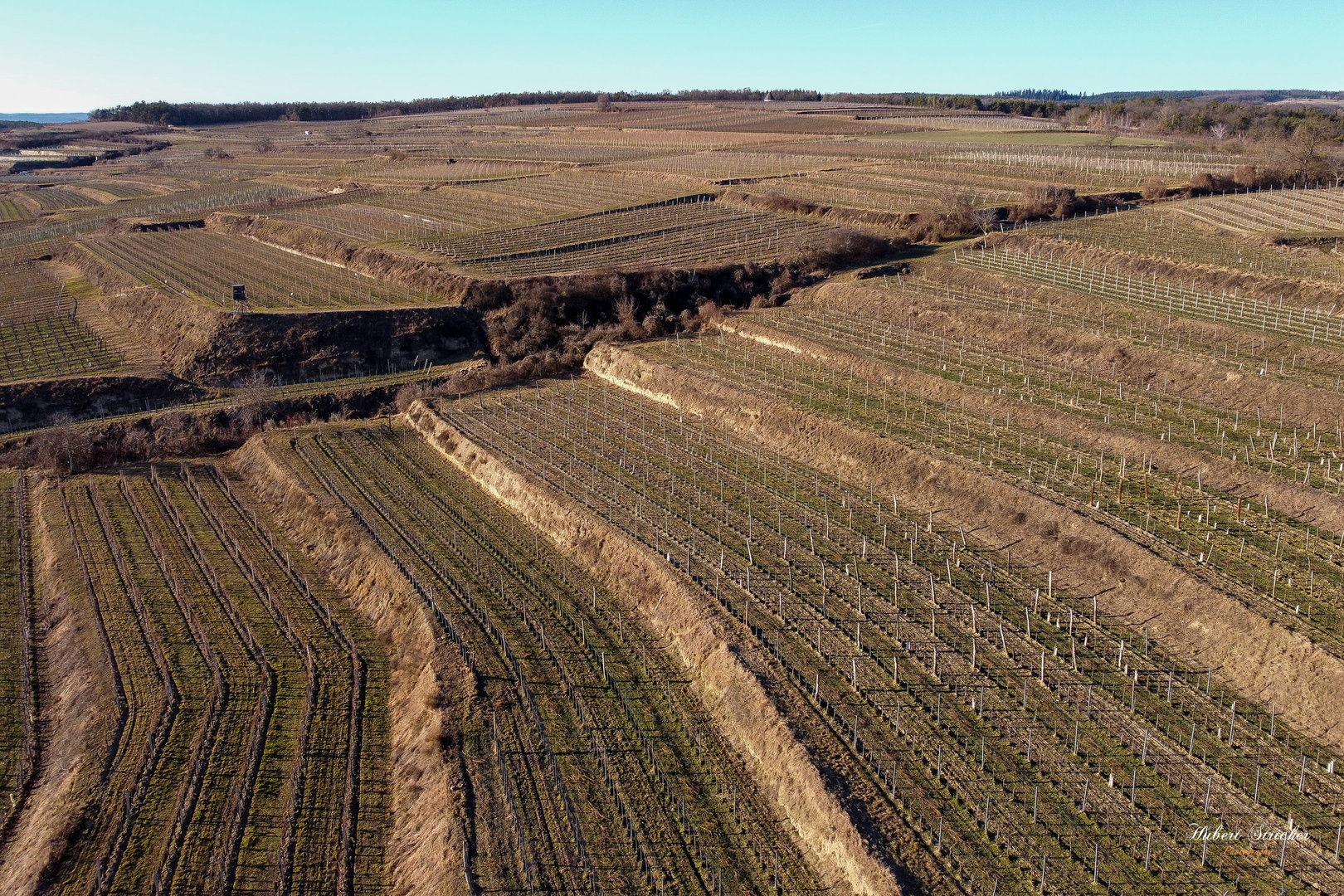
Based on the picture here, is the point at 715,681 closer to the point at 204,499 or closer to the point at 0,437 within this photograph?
the point at 204,499

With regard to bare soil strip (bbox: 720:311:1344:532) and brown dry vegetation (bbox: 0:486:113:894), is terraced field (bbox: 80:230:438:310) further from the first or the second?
brown dry vegetation (bbox: 0:486:113:894)

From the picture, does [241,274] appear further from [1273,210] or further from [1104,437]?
[1273,210]

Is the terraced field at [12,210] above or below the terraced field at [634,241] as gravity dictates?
above

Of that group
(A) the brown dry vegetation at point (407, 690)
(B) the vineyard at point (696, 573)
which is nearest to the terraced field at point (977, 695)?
(B) the vineyard at point (696, 573)

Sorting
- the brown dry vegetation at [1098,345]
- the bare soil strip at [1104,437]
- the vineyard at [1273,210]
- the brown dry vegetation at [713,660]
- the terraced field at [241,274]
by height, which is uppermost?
the vineyard at [1273,210]

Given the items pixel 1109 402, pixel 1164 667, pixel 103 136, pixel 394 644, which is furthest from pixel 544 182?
pixel 103 136

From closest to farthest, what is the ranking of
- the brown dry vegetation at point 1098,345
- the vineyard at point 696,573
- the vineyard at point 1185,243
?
the vineyard at point 696,573 → the brown dry vegetation at point 1098,345 → the vineyard at point 1185,243

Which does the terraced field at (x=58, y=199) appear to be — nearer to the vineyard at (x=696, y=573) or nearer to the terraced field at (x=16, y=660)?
the vineyard at (x=696, y=573)

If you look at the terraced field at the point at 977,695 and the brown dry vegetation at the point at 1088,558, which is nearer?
the terraced field at the point at 977,695
